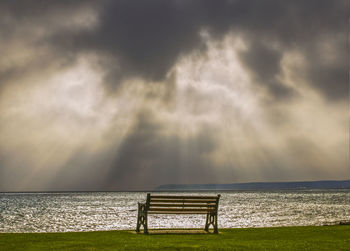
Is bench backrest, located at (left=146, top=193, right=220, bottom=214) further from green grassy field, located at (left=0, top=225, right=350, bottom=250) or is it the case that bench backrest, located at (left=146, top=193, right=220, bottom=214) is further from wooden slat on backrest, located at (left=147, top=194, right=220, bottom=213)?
green grassy field, located at (left=0, top=225, right=350, bottom=250)

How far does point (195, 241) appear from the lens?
13883mm


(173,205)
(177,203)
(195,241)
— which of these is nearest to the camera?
(195,241)

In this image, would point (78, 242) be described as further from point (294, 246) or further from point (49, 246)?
point (294, 246)

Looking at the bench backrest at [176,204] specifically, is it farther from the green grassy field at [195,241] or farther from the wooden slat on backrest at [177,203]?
the green grassy field at [195,241]

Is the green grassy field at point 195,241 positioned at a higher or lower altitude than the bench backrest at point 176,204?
lower

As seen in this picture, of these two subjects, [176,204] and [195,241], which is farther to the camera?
[176,204]

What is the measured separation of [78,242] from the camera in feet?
44.7

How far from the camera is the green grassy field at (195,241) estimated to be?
12.4 meters

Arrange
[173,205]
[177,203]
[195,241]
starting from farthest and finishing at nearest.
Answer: [177,203] → [173,205] → [195,241]

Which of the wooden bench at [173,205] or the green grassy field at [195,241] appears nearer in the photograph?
the green grassy field at [195,241]

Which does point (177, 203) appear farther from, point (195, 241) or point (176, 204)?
point (195, 241)

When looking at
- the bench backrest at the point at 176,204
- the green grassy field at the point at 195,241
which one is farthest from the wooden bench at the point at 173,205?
the green grassy field at the point at 195,241

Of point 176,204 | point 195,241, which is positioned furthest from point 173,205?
point 195,241

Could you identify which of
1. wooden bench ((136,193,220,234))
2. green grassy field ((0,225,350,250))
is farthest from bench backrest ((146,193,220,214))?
green grassy field ((0,225,350,250))
